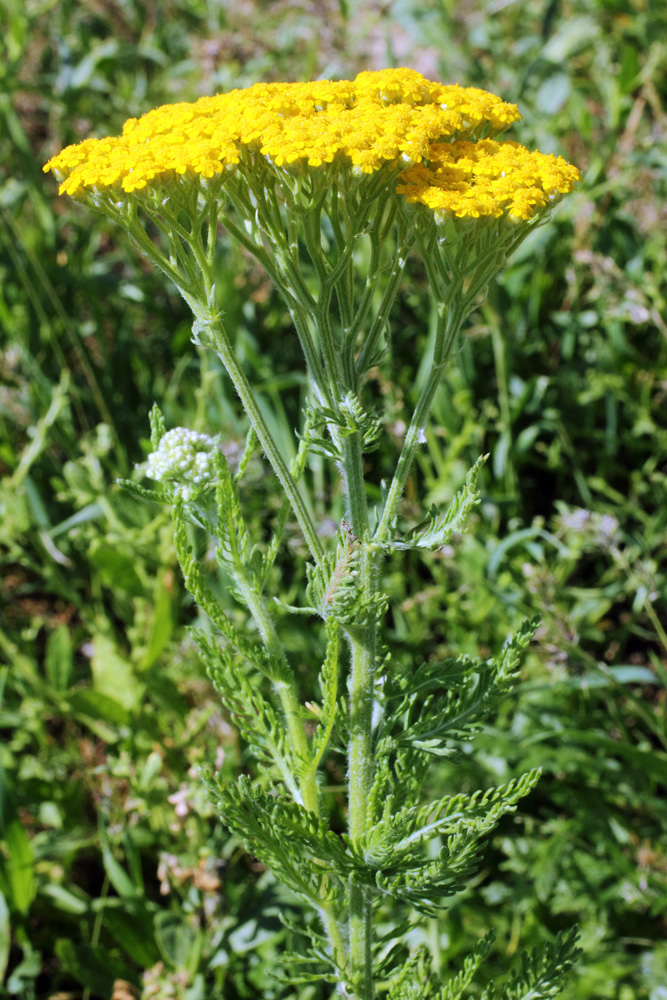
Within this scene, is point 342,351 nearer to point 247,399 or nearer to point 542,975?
point 247,399

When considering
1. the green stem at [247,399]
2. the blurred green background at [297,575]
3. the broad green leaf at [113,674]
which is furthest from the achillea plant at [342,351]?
the broad green leaf at [113,674]

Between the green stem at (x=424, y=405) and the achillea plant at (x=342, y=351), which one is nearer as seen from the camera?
the achillea plant at (x=342, y=351)

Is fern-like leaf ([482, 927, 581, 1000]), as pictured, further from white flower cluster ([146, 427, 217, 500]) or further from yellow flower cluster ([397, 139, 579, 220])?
yellow flower cluster ([397, 139, 579, 220])

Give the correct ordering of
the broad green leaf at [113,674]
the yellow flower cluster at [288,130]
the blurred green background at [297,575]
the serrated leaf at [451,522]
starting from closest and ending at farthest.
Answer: the yellow flower cluster at [288,130] → the serrated leaf at [451,522] → the blurred green background at [297,575] → the broad green leaf at [113,674]

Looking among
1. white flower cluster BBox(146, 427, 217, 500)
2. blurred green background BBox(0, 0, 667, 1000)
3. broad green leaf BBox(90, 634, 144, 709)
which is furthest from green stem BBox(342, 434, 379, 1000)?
broad green leaf BBox(90, 634, 144, 709)

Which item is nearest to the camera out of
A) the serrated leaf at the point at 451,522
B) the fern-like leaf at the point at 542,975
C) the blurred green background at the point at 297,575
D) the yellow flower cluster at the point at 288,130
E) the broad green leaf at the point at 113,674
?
the yellow flower cluster at the point at 288,130

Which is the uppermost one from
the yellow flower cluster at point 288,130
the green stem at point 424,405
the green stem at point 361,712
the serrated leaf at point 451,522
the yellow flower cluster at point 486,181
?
the yellow flower cluster at point 288,130

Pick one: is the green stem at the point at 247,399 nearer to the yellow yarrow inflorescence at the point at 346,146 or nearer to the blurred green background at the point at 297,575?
the yellow yarrow inflorescence at the point at 346,146
